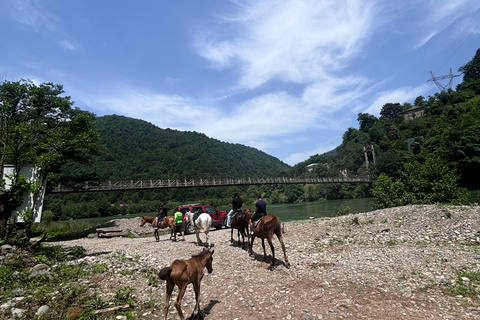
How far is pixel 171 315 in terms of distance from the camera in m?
4.95

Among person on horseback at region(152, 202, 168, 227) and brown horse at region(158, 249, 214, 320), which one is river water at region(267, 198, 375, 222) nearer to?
person on horseback at region(152, 202, 168, 227)

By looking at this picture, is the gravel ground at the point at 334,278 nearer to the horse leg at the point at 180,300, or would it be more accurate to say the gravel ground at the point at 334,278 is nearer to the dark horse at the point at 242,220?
the horse leg at the point at 180,300

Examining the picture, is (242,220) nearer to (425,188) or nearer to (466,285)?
(466,285)

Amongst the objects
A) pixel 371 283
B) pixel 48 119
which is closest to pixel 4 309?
pixel 371 283

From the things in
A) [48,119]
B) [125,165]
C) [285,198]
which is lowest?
[285,198]

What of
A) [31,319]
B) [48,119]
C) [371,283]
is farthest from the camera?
[48,119]

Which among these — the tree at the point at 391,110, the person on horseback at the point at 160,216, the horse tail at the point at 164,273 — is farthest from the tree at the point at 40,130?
the tree at the point at 391,110

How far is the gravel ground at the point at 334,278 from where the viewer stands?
187 inches

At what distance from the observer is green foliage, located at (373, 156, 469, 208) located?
62.4ft

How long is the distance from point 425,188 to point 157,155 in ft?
333

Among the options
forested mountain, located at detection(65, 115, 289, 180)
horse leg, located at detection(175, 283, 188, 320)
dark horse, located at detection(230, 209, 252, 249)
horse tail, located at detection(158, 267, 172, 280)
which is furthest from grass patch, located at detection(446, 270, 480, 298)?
forested mountain, located at detection(65, 115, 289, 180)

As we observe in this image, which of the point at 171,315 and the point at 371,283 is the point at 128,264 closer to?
the point at 171,315

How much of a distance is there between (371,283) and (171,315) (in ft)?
14.7

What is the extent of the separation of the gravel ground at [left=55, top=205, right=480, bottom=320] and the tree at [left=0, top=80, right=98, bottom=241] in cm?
443
